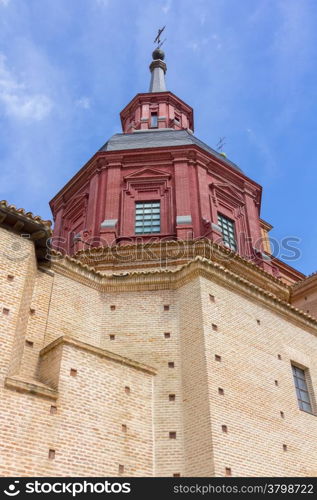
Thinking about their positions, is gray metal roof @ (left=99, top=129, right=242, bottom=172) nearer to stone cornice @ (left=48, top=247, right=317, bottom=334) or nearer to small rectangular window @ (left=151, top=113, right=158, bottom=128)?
small rectangular window @ (left=151, top=113, right=158, bottom=128)

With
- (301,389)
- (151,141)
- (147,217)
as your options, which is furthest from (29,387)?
(151,141)

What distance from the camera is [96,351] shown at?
38.3ft

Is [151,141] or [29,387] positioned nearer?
[29,387]

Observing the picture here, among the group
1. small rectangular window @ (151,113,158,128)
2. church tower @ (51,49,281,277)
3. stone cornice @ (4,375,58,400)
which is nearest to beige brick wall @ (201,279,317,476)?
stone cornice @ (4,375,58,400)

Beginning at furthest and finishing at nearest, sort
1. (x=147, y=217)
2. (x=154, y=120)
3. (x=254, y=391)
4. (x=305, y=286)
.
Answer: (x=154, y=120)
(x=305, y=286)
(x=147, y=217)
(x=254, y=391)

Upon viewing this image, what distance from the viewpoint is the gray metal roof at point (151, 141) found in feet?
71.0

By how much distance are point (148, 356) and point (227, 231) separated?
8.57 m

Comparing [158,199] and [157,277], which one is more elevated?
[158,199]

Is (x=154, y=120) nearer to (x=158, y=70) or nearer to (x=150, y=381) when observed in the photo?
(x=158, y=70)

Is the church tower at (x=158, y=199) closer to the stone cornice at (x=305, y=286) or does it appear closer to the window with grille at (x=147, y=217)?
the window with grille at (x=147, y=217)

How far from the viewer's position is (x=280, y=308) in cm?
1548

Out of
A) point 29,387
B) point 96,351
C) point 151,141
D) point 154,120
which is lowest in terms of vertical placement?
point 29,387

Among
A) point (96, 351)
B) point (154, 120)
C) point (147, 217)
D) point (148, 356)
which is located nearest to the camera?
point (96, 351)

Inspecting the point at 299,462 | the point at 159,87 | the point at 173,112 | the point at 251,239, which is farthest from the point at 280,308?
the point at 159,87
